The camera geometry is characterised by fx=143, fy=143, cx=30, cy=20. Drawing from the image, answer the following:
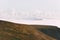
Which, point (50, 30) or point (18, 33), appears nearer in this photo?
point (18, 33)

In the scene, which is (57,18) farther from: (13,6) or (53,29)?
(13,6)

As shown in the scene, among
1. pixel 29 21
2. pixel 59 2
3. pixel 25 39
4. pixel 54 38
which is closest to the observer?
pixel 25 39

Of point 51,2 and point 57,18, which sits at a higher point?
point 51,2

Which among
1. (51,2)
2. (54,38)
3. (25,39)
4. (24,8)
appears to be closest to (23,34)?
(25,39)

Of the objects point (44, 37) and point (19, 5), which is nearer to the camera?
point (44, 37)

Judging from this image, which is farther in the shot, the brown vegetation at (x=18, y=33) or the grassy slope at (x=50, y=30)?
Answer: the grassy slope at (x=50, y=30)

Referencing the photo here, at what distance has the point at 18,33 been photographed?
2.70ft

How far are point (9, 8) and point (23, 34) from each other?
14.9 inches

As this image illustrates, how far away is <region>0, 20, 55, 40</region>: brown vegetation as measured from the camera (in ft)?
2.60

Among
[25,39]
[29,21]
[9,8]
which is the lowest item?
[25,39]

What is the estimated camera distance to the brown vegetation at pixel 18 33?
0.79 m

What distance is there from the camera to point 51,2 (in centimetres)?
117

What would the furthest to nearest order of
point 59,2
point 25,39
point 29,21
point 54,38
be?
point 59,2 → point 29,21 → point 54,38 → point 25,39

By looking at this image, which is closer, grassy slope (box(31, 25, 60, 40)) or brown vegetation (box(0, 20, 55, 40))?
brown vegetation (box(0, 20, 55, 40))
